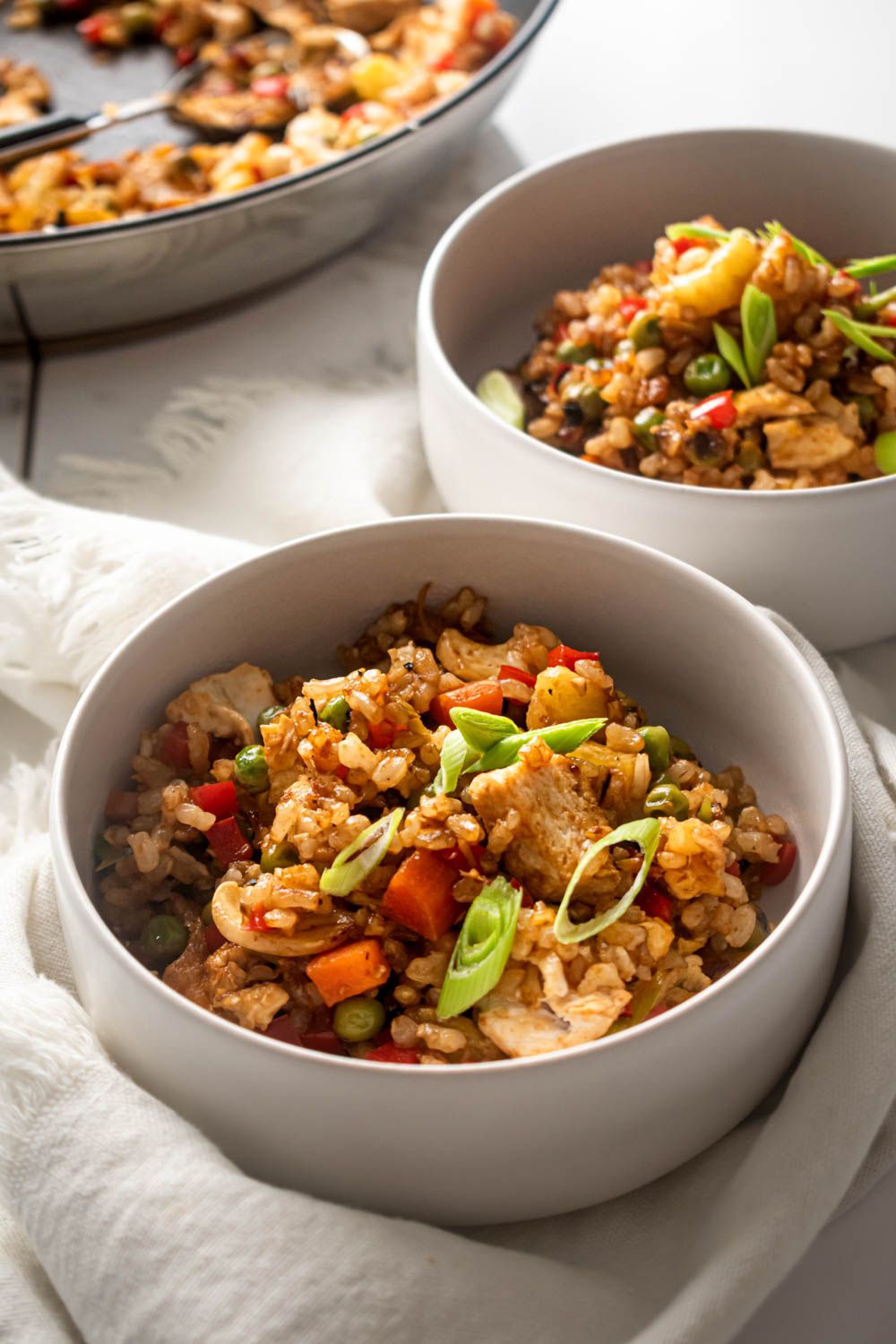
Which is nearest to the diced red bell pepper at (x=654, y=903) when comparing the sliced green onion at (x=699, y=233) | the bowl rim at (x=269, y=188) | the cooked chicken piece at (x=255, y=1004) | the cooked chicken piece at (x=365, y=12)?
the cooked chicken piece at (x=255, y=1004)

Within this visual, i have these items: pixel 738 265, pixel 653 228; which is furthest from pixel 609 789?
pixel 653 228

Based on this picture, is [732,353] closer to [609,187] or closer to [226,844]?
[609,187]

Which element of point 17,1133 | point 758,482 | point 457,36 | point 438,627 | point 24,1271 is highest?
point 457,36

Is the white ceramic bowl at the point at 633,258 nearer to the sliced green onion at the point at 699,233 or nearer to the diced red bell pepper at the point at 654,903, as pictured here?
the sliced green onion at the point at 699,233

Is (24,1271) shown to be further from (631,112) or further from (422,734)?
(631,112)

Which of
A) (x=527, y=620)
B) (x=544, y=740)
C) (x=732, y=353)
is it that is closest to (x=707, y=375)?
(x=732, y=353)
